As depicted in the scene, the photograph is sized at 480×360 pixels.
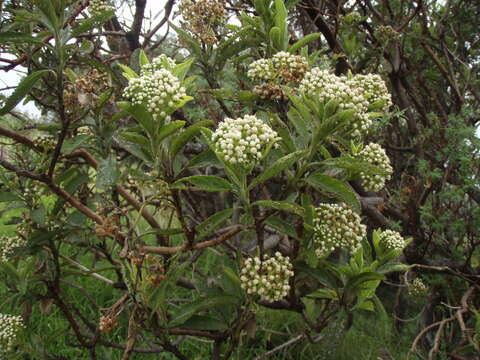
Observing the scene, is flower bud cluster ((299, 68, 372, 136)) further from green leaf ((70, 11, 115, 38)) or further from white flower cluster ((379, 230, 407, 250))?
green leaf ((70, 11, 115, 38))

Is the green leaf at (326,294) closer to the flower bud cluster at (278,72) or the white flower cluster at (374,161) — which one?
the white flower cluster at (374,161)

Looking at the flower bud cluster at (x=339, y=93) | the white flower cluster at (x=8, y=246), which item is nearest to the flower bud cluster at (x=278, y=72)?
the flower bud cluster at (x=339, y=93)

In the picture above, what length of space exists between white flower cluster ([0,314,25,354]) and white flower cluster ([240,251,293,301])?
3.93 ft

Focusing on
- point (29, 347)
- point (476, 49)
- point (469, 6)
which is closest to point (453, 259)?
point (476, 49)

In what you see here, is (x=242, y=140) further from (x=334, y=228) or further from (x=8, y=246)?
(x=8, y=246)

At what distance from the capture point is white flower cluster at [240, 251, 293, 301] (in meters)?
1.55

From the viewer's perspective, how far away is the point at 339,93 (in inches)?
52.6

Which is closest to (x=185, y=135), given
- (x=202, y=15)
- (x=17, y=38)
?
(x=17, y=38)

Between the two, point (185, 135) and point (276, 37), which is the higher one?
point (276, 37)

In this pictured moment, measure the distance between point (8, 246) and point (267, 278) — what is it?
1360mm

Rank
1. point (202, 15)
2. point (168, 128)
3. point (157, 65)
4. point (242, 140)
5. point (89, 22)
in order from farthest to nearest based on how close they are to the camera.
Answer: point (202, 15) < point (89, 22) < point (157, 65) < point (168, 128) < point (242, 140)

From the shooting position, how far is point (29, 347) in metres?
2.11

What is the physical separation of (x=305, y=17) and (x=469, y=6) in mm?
1493

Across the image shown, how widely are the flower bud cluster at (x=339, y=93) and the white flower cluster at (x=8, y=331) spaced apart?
5.65 feet
